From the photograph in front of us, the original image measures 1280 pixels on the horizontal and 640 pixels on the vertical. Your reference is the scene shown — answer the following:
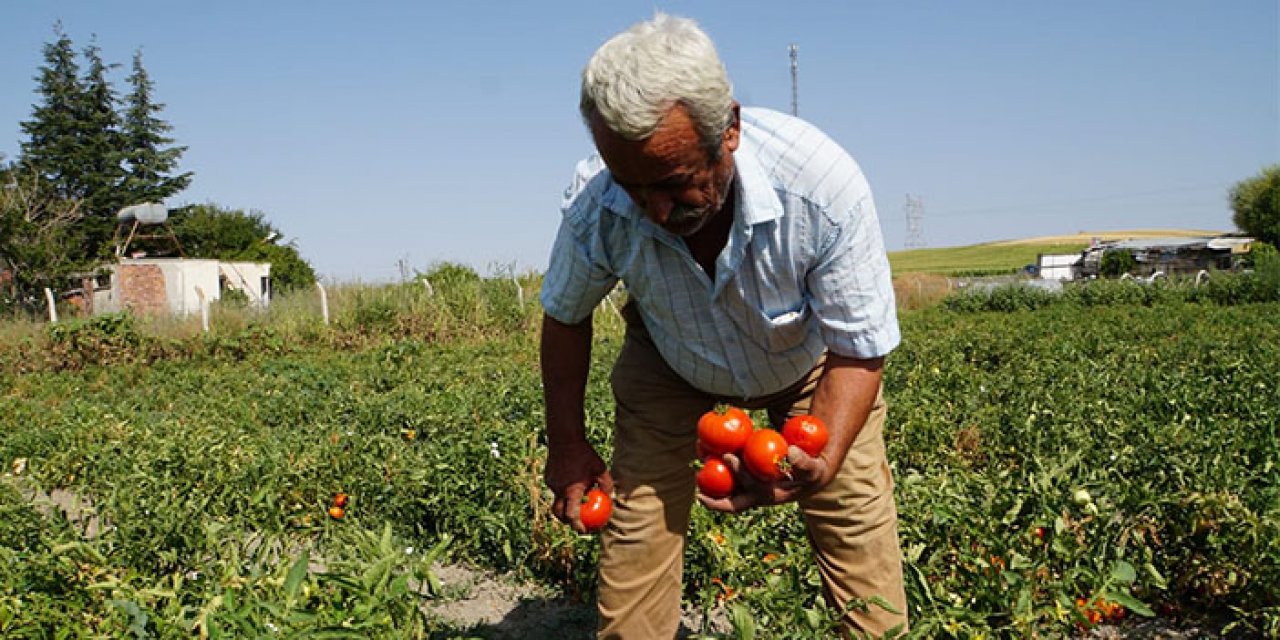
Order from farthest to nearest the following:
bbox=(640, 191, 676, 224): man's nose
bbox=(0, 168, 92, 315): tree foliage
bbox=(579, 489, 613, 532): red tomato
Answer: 1. bbox=(0, 168, 92, 315): tree foliage
2. bbox=(579, 489, 613, 532): red tomato
3. bbox=(640, 191, 676, 224): man's nose

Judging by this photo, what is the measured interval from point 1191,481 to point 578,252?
2192 mm

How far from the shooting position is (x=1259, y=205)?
51.1 m

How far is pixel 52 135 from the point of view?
34031 millimetres

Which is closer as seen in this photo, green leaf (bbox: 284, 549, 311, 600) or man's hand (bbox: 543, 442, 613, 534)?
green leaf (bbox: 284, 549, 311, 600)

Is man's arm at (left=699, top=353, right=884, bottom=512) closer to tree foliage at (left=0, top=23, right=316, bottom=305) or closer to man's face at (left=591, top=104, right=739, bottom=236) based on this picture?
man's face at (left=591, top=104, right=739, bottom=236)

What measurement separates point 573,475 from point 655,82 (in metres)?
1.13

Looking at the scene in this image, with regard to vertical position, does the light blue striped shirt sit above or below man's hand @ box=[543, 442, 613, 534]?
above

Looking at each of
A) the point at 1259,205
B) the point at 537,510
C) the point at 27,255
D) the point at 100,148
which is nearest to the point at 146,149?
the point at 100,148

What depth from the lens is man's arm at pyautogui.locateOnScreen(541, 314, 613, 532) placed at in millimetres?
2453

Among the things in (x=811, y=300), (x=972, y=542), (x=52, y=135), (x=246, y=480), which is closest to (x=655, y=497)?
(x=811, y=300)

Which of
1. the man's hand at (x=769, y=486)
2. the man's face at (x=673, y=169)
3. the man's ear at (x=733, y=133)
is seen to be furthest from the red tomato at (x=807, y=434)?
the man's ear at (x=733, y=133)

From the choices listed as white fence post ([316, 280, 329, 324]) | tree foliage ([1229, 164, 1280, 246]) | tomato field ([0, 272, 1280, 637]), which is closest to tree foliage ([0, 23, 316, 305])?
white fence post ([316, 280, 329, 324])

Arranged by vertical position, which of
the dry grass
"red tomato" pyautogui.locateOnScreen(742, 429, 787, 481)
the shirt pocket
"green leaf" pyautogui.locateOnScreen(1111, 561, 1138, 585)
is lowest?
the dry grass

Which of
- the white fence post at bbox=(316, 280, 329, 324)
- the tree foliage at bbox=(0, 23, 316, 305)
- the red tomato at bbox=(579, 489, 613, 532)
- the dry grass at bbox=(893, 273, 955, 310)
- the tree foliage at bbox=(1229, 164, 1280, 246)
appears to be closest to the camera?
the red tomato at bbox=(579, 489, 613, 532)
